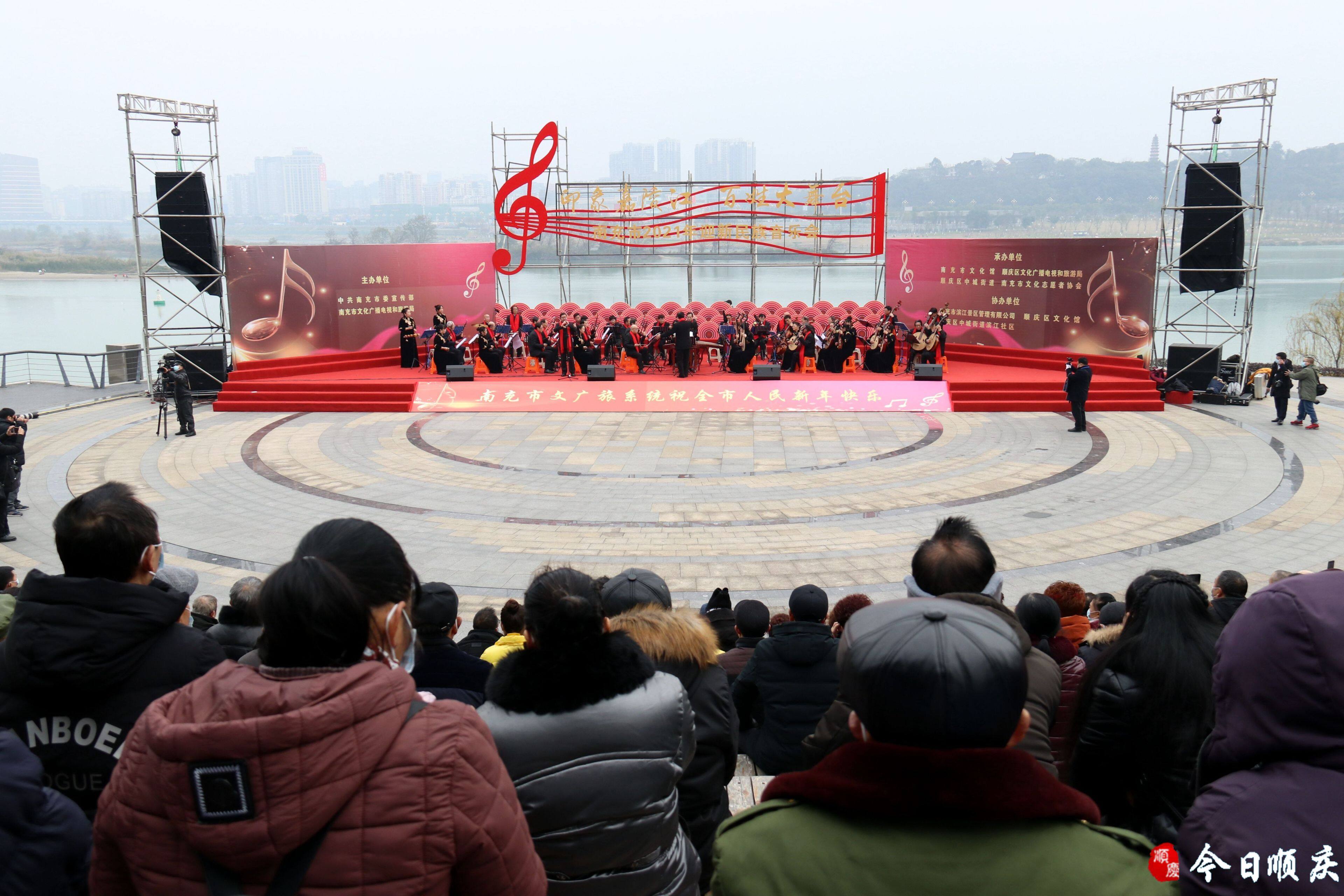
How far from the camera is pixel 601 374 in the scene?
60.2 feet

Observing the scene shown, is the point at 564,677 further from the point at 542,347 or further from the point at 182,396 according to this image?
the point at 542,347

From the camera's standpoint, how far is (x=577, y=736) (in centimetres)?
224

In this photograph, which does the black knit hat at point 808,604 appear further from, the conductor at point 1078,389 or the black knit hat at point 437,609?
the conductor at point 1078,389

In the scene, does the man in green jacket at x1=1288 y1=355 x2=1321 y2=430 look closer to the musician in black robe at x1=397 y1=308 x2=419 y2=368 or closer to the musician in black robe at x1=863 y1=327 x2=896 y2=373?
the musician in black robe at x1=863 y1=327 x2=896 y2=373

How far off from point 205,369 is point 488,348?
17.5ft

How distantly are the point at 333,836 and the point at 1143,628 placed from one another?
2.41 m

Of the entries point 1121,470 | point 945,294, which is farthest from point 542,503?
point 945,294

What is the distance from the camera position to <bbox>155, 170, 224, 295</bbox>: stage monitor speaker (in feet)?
57.1

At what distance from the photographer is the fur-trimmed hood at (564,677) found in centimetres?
226

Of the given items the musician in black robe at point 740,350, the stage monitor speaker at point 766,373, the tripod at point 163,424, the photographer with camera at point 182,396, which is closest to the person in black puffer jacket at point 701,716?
the photographer with camera at point 182,396

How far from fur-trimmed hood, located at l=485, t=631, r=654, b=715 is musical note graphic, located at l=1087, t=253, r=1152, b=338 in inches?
727

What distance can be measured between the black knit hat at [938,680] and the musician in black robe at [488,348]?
1853 centimetres

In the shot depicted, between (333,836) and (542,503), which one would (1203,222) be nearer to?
(542,503)

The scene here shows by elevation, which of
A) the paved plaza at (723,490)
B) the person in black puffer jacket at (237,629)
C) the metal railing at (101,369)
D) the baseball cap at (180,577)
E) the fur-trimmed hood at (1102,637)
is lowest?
the paved plaza at (723,490)
